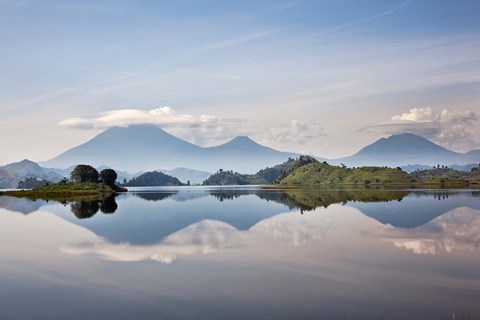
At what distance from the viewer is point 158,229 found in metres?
57.6

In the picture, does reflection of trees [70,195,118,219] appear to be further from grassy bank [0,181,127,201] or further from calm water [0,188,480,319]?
grassy bank [0,181,127,201]

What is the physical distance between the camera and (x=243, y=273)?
30.9 meters

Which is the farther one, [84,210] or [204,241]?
[84,210]

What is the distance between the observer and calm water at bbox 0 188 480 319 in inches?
898

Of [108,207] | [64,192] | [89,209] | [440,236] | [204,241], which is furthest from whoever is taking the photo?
[64,192]

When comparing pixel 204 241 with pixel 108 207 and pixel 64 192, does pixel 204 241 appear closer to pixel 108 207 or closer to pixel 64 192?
pixel 108 207

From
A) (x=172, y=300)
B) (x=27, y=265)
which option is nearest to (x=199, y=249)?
(x=27, y=265)

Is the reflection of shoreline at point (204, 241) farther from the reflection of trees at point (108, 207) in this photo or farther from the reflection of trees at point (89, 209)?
the reflection of trees at point (108, 207)

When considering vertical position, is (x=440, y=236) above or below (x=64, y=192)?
below

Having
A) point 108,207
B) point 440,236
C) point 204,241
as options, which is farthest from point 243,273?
point 108,207

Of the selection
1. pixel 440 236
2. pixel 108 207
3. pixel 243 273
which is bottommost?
pixel 243 273

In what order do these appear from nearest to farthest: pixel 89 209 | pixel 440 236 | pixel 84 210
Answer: pixel 440 236 → pixel 84 210 → pixel 89 209

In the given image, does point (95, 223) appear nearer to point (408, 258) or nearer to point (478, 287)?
point (408, 258)

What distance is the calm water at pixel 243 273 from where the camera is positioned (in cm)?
2281
